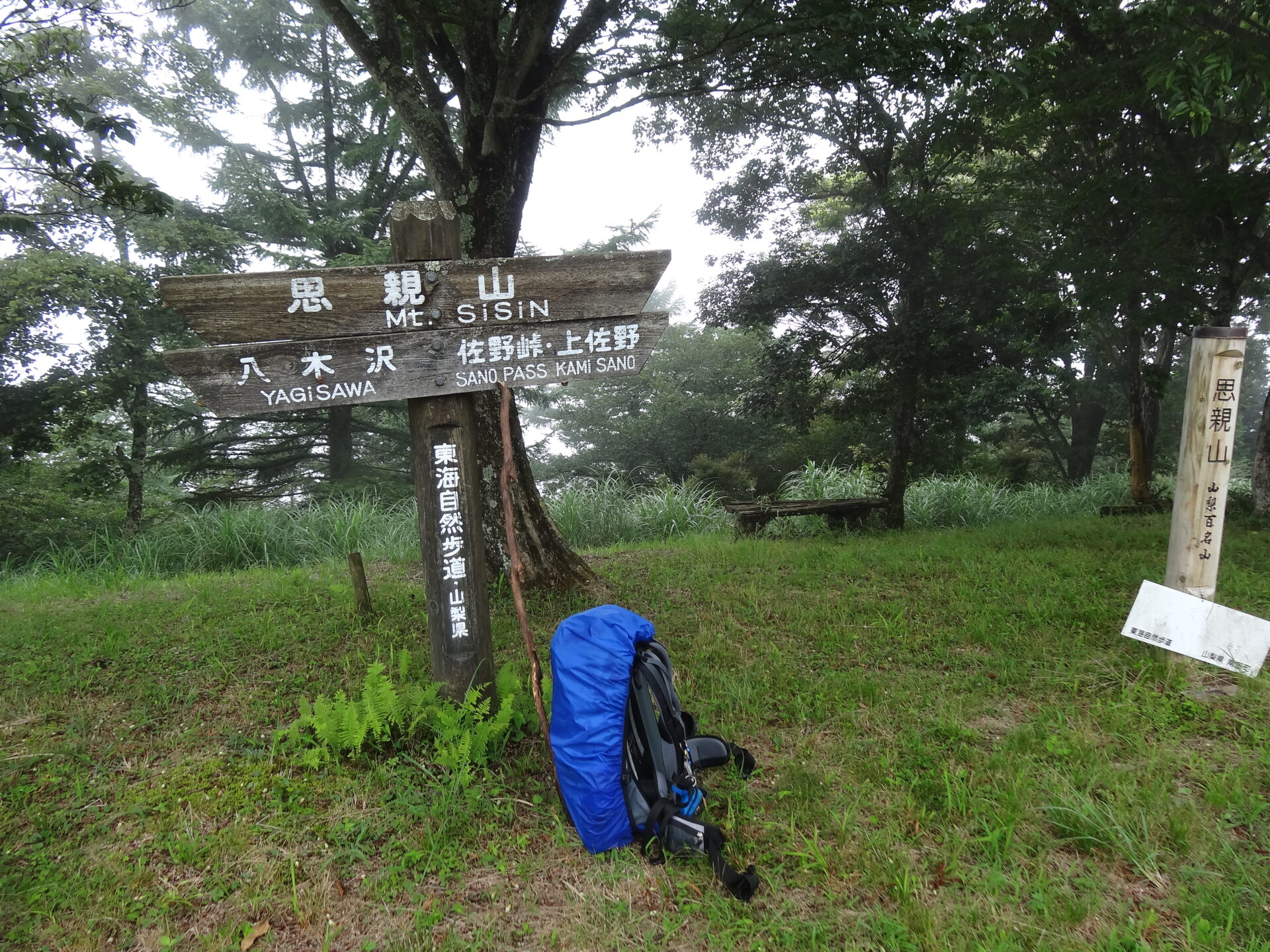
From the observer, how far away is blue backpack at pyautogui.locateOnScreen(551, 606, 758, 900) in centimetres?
257

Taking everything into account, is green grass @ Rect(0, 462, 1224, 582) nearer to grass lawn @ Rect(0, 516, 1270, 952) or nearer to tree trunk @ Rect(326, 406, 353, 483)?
tree trunk @ Rect(326, 406, 353, 483)

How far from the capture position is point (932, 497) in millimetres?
10461

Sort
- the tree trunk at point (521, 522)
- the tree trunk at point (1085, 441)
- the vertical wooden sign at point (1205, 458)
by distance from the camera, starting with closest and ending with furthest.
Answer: the vertical wooden sign at point (1205, 458), the tree trunk at point (521, 522), the tree trunk at point (1085, 441)

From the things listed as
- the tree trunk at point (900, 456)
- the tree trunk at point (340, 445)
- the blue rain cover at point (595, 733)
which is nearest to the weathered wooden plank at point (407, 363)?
the blue rain cover at point (595, 733)

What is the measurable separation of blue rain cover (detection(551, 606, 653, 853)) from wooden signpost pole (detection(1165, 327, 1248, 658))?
3136 mm

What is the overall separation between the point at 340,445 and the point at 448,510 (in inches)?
460

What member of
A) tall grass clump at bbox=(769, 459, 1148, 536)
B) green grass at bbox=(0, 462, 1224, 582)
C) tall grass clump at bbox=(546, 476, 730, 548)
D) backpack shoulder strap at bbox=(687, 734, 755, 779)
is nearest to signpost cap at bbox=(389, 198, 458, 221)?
backpack shoulder strap at bbox=(687, 734, 755, 779)

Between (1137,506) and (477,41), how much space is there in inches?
379

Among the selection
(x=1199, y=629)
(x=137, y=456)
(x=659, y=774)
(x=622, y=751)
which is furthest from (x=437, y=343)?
(x=137, y=456)

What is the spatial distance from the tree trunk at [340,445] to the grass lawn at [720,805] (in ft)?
29.6

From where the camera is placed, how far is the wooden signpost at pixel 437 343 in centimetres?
291

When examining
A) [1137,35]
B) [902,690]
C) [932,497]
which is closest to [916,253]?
[1137,35]

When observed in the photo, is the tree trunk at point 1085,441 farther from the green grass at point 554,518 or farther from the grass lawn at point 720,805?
the grass lawn at point 720,805

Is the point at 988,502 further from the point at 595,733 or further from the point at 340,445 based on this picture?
the point at 340,445
